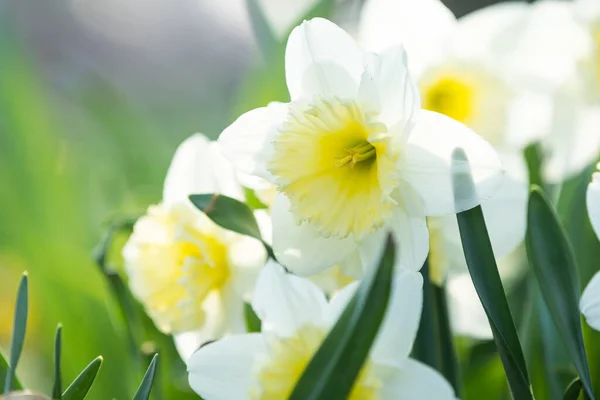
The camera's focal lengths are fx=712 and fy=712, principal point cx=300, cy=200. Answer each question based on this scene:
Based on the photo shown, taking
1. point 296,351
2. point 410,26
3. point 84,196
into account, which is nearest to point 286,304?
point 296,351

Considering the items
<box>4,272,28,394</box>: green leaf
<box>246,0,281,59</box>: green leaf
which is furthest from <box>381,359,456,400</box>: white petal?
<box>246,0,281,59</box>: green leaf

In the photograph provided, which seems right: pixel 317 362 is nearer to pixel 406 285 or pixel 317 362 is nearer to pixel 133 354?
pixel 406 285

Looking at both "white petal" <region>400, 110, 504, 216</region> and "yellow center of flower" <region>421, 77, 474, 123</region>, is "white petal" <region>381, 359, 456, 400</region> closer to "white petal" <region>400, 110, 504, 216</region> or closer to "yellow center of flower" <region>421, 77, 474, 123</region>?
"white petal" <region>400, 110, 504, 216</region>

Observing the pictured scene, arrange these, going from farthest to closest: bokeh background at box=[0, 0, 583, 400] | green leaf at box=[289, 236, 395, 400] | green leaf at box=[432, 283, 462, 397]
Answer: bokeh background at box=[0, 0, 583, 400]
green leaf at box=[432, 283, 462, 397]
green leaf at box=[289, 236, 395, 400]

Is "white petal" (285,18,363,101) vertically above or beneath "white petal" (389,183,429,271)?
above

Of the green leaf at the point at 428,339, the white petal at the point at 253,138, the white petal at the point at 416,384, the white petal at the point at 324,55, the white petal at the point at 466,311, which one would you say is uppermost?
the white petal at the point at 324,55

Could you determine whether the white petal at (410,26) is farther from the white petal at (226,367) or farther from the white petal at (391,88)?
the white petal at (226,367)

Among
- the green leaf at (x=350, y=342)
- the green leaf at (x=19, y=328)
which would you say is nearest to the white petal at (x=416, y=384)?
the green leaf at (x=350, y=342)

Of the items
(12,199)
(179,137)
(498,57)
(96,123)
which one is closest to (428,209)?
(498,57)
